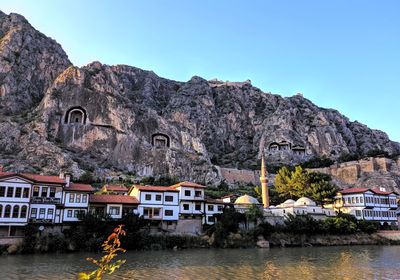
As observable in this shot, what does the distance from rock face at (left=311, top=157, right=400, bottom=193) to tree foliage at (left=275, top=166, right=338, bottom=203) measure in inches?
1137

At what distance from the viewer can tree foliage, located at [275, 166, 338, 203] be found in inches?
2552

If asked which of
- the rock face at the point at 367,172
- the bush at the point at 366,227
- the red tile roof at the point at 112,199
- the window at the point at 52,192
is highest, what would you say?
the rock face at the point at 367,172

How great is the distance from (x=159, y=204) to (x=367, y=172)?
6952 cm

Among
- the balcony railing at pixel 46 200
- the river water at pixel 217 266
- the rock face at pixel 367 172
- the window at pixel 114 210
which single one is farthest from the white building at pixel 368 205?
the balcony railing at pixel 46 200

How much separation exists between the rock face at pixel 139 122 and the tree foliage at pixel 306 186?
1988 cm

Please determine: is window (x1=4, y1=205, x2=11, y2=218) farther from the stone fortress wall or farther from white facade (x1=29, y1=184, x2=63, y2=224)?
the stone fortress wall

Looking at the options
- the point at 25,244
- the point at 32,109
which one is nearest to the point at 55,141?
the point at 32,109

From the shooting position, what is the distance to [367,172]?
313ft

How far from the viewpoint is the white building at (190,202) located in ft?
163

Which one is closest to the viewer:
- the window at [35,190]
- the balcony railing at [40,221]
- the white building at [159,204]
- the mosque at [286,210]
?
the balcony railing at [40,221]

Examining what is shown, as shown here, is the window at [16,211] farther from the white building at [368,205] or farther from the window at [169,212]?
the white building at [368,205]

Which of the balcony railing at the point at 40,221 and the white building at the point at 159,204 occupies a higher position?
the white building at the point at 159,204

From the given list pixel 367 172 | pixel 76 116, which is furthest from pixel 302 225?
pixel 76 116

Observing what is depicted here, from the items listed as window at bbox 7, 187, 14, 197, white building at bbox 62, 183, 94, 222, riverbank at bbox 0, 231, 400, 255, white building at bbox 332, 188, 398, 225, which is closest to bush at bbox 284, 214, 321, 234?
riverbank at bbox 0, 231, 400, 255
